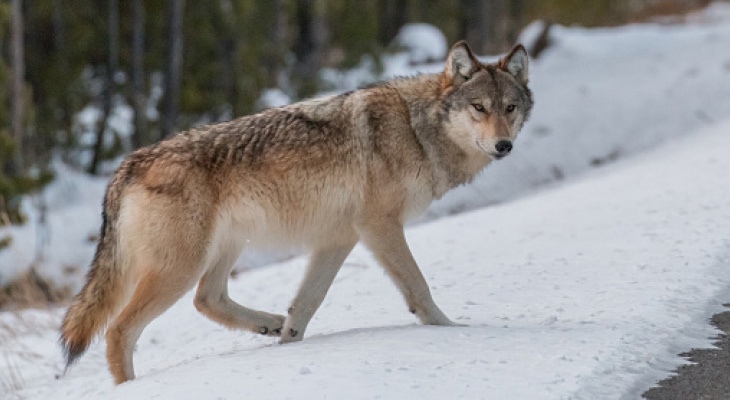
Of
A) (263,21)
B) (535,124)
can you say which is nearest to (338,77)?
(263,21)

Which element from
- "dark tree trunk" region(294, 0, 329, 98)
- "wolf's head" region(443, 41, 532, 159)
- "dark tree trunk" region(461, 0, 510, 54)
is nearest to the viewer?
"wolf's head" region(443, 41, 532, 159)

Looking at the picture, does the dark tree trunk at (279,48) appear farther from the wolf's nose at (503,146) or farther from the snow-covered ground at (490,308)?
the wolf's nose at (503,146)

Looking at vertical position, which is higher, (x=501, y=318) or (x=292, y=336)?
(x=501, y=318)

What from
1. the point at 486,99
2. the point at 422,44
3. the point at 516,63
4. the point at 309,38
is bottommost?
the point at 486,99

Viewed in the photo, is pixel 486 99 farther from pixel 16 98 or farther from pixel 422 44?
pixel 422 44

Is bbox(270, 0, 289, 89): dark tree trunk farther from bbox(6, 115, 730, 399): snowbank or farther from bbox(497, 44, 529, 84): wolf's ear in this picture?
bbox(497, 44, 529, 84): wolf's ear

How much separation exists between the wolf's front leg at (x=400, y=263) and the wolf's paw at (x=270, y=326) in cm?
88

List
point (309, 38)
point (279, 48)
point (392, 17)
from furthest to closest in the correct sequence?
point (392, 17) → point (309, 38) → point (279, 48)

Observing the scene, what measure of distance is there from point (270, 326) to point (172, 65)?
833 cm

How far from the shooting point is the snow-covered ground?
508cm

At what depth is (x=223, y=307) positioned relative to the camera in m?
6.73

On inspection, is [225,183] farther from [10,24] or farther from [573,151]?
[573,151]

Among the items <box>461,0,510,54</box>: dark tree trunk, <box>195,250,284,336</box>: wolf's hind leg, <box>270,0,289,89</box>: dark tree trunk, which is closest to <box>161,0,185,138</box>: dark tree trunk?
<box>270,0,289,89</box>: dark tree trunk

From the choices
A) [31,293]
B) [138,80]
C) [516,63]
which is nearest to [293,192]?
[516,63]
